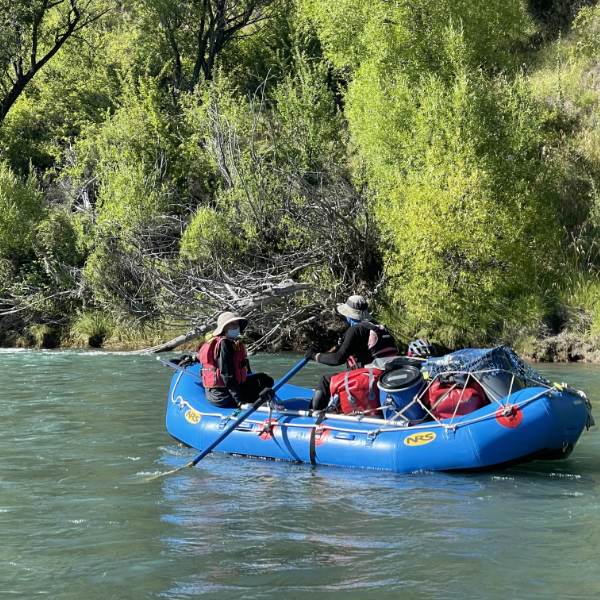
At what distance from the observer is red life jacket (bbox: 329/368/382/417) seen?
25.5 feet

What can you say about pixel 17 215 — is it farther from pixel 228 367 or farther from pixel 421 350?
pixel 421 350

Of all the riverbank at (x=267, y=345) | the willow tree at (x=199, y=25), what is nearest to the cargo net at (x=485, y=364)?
the riverbank at (x=267, y=345)

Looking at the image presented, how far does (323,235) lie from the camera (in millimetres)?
16875

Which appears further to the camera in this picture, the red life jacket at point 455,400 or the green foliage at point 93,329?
the green foliage at point 93,329

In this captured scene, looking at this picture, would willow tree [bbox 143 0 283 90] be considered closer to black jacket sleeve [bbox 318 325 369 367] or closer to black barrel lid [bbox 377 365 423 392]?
black jacket sleeve [bbox 318 325 369 367]

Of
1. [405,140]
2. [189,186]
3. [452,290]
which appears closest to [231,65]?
[189,186]

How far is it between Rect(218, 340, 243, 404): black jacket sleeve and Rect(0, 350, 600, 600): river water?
65cm

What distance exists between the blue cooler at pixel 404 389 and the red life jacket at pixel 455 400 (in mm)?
129

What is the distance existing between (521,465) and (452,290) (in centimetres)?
838

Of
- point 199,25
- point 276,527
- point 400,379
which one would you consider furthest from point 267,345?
point 199,25

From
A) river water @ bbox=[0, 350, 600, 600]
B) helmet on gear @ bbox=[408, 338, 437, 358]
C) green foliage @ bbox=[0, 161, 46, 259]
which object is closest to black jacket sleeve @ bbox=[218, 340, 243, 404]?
river water @ bbox=[0, 350, 600, 600]

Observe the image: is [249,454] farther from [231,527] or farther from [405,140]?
[405,140]

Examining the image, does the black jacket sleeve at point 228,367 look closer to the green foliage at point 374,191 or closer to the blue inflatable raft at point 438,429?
the blue inflatable raft at point 438,429

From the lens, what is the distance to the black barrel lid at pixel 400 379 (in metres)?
7.42
